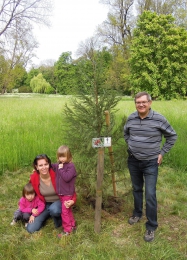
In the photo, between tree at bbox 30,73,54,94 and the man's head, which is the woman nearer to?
the man's head

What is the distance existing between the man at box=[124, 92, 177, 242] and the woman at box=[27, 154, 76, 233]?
1.03 metres

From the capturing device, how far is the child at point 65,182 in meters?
3.10

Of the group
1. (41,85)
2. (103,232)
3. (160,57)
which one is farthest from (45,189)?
(41,85)

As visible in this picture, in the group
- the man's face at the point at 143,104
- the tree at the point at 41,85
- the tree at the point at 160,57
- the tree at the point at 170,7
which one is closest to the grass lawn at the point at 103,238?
the man's face at the point at 143,104

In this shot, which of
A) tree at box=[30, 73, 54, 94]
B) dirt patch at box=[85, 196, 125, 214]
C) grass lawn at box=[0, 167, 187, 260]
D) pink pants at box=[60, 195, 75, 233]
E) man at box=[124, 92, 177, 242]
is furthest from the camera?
tree at box=[30, 73, 54, 94]

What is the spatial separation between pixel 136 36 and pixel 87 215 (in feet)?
91.1

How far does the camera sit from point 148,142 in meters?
3.02

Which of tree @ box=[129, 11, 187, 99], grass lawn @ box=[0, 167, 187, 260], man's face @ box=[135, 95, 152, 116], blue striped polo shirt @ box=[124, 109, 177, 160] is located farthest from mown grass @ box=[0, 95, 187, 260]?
tree @ box=[129, 11, 187, 99]

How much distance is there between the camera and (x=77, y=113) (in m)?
3.43

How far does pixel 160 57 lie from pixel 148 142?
2555cm

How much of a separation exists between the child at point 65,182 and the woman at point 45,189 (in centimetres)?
11

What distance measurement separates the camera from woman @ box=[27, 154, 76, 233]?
127 inches

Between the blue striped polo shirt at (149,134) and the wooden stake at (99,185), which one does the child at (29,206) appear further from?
the blue striped polo shirt at (149,134)

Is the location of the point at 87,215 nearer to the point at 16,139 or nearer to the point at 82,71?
the point at 82,71
